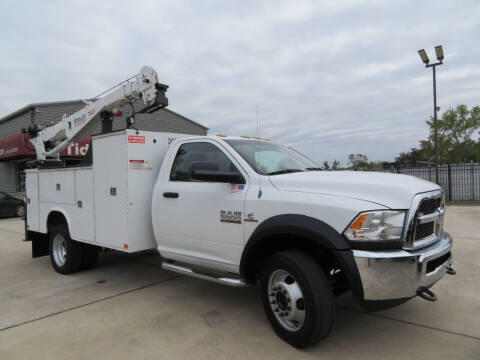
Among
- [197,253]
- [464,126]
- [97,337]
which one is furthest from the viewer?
[464,126]

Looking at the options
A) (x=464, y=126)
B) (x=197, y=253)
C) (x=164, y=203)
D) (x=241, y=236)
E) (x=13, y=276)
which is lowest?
(x=13, y=276)

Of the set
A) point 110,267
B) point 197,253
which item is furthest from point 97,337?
point 110,267

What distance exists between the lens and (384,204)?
2854 millimetres

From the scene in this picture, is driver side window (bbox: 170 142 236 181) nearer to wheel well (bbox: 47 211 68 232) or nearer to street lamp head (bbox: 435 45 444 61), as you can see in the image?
wheel well (bbox: 47 211 68 232)

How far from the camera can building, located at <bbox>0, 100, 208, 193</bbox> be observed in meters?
18.1

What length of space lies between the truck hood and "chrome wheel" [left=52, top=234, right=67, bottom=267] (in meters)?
4.29

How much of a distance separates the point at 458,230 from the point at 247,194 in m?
7.35

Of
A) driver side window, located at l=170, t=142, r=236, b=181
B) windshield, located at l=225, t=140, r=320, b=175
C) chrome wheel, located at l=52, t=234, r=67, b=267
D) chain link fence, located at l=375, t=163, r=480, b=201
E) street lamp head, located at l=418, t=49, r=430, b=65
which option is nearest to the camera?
windshield, located at l=225, t=140, r=320, b=175

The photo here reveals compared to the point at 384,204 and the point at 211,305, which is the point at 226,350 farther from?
the point at 384,204

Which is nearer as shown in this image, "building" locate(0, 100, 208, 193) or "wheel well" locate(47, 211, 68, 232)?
"wheel well" locate(47, 211, 68, 232)

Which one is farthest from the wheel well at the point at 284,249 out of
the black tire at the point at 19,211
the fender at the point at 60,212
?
the black tire at the point at 19,211

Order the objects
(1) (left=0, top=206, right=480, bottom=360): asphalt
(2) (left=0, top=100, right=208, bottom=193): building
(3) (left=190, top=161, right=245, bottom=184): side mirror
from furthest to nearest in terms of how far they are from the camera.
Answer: (2) (left=0, top=100, right=208, bottom=193): building < (3) (left=190, top=161, right=245, bottom=184): side mirror < (1) (left=0, top=206, right=480, bottom=360): asphalt

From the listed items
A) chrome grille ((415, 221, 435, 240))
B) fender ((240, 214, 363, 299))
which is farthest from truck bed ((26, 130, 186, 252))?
chrome grille ((415, 221, 435, 240))

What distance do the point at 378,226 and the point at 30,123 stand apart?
21.0m
